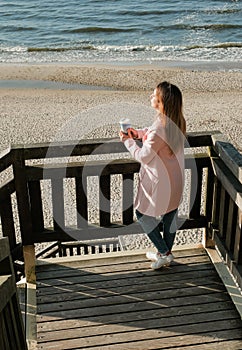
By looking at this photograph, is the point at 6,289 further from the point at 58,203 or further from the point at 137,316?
the point at 58,203

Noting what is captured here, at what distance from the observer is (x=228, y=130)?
39.5 feet

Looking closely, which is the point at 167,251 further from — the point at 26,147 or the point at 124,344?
the point at 26,147

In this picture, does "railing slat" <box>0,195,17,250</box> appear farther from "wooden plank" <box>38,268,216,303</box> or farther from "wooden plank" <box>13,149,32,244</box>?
"wooden plank" <box>38,268,216,303</box>

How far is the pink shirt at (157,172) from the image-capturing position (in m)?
3.97

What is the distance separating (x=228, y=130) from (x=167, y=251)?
26.1ft

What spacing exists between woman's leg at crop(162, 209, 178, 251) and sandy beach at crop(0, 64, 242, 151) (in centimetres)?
686

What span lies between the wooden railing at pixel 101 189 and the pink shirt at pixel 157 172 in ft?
0.99

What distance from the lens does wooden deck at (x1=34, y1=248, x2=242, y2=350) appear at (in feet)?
12.7

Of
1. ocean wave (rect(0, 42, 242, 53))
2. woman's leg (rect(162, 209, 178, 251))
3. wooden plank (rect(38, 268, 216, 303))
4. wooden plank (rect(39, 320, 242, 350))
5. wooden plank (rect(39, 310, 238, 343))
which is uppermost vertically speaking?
woman's leg (rect(162, 209, 178, 251))

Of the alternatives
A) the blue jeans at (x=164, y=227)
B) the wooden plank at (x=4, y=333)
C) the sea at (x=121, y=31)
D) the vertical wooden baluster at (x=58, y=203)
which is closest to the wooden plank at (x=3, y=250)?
the wooden plank at (x=4, y=333)

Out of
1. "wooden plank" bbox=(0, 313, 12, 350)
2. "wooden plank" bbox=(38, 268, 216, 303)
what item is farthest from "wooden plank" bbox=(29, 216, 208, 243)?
"wooden plank" bbox=(0, 313, 12, 350)

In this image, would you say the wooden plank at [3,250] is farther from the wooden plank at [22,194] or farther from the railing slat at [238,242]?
the railing slat at [238,242]

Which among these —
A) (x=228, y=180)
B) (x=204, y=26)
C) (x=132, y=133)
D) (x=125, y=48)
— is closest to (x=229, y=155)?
(x=228, y=180)

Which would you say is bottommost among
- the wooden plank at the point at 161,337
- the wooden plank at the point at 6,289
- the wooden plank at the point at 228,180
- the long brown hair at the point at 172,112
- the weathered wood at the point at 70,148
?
the wooden plank at the point at 161,337
